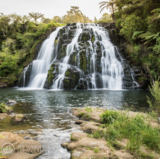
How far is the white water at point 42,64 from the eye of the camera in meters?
22.6

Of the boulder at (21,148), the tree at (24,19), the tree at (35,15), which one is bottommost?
the boulder at (21,148)

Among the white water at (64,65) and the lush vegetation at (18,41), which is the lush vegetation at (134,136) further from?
the lush vegetation at (18,41)

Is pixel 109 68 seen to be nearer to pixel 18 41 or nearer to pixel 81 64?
pixel 81 64

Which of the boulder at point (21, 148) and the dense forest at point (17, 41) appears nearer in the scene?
the boulder at point (21, 148)

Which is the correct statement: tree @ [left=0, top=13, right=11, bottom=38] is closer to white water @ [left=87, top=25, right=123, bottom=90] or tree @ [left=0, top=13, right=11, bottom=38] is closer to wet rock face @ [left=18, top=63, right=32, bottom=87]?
wet rock face @ [left=18, top=63, right=32, bottom=87]

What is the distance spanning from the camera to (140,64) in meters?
20.9

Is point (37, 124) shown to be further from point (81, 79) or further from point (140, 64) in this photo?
point (140, 64)

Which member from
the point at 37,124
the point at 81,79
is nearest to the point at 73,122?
the point at 37,124

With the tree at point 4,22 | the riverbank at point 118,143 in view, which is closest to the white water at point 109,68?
the riverbank at point 118,143

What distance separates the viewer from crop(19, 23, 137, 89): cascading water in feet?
66.7

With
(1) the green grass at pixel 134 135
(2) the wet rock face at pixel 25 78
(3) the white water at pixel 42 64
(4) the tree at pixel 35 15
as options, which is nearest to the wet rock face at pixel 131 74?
(3) the white water at pixel 42 64

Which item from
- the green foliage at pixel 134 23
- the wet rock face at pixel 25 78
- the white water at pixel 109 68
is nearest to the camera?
the green foliage at pixel 134 23

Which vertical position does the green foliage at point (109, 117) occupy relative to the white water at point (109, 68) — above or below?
below

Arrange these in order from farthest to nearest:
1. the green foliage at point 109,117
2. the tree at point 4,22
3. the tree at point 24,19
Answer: the tree at point 24,19, the tree at point 4,22, the green foliage at point 109,117
